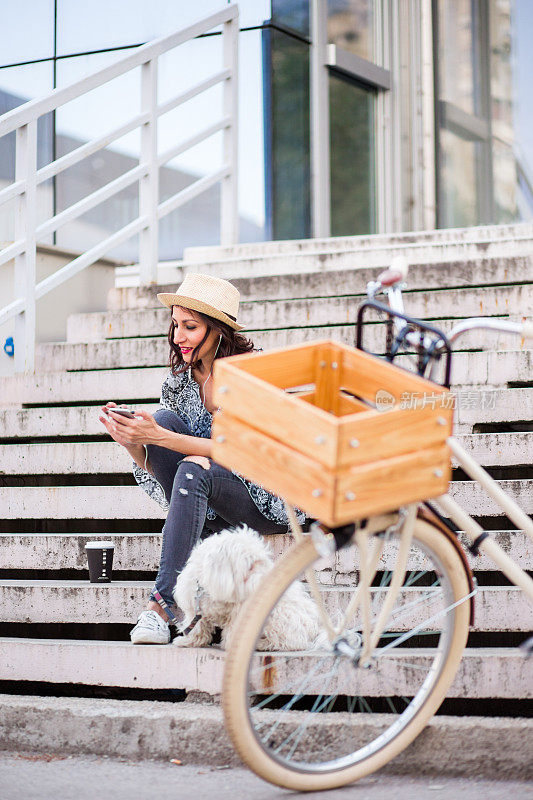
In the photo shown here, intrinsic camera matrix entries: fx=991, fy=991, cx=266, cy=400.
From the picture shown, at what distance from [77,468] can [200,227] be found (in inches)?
151

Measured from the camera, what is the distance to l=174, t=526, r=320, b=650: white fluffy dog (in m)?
2.95

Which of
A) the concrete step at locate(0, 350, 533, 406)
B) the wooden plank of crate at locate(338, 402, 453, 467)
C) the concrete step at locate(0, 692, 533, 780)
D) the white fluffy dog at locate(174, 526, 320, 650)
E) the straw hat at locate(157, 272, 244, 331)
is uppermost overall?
the straw hat at locate(157, 272, 244, 331)

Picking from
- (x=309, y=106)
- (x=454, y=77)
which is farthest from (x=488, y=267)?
(x=454, y=77)

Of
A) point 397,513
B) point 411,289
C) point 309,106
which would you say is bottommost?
point 397,513

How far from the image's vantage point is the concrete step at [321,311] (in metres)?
4.93

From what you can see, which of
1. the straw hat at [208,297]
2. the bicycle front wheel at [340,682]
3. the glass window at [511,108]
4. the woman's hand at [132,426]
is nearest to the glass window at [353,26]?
the glass window at [511,108]

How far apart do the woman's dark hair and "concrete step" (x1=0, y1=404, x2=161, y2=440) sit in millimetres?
893

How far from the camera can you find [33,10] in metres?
8.05

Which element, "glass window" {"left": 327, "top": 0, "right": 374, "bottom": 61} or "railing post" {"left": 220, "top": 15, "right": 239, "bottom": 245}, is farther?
"glass window" {"left": 327, "top": 0, "right": 374, "bottom": 61}

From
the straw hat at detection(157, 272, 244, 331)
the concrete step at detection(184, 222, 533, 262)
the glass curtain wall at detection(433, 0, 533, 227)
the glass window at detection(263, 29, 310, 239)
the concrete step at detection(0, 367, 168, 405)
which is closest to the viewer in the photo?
the straw hat at detection(157, 272, 244, 331)

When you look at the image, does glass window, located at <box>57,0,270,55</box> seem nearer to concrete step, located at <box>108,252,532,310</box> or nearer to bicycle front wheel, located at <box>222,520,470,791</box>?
concrete step, located at <box>108,252,532,310</box>

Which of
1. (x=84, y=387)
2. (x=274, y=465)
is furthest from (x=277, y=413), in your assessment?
(x=84, y=387)

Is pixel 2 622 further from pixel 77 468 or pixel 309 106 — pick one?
pixel 309 106

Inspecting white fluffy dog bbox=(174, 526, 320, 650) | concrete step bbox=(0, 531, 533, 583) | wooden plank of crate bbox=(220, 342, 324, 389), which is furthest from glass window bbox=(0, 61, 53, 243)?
wooden plank of crate bbox=(220, 342, 324, 389)
